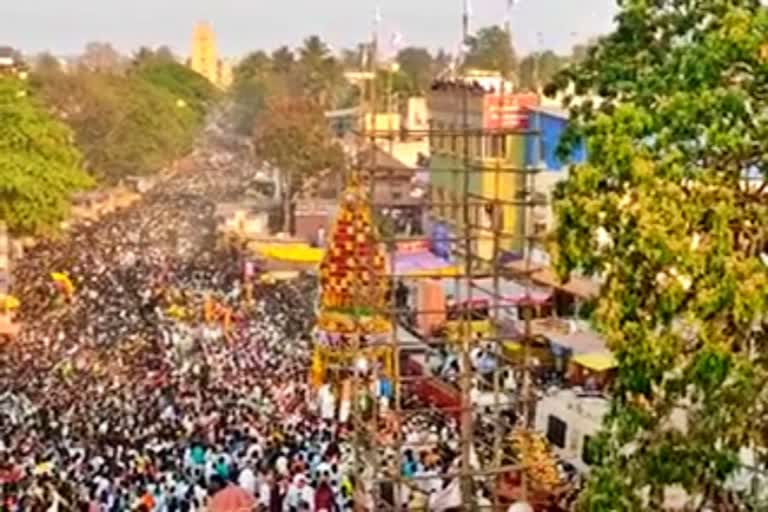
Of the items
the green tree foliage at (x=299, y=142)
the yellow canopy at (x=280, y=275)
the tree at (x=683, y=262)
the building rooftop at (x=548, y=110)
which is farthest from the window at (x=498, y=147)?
the tree at (x=683, y=262)

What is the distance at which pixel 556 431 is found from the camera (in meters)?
19.7

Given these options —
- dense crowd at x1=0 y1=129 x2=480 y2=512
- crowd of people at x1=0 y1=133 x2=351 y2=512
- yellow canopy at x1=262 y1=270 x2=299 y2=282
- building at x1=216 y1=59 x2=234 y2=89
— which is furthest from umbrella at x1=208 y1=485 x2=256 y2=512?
building at x1=216 y1=59 x2=234 y2=89

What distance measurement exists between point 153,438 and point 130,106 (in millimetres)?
48334

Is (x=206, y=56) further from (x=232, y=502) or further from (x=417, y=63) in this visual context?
(x=232, y=502)

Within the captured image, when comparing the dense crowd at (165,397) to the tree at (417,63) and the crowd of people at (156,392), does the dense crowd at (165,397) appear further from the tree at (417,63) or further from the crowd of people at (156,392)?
the tree at (417,63)

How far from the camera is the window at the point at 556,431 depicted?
19500 millimetres

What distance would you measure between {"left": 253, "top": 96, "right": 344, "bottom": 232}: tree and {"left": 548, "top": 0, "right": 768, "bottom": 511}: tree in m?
44.4

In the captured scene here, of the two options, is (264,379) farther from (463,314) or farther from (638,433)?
(638,433)

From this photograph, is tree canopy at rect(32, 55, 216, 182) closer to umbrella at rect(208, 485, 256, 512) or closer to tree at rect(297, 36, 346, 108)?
tree at rect(297, 36, 346, 108)

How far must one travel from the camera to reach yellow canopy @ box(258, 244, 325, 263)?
4362cm

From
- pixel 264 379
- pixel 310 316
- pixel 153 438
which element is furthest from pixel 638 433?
pixel 310 316

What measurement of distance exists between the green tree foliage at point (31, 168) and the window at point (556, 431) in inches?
1013

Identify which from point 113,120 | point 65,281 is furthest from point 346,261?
point 113,120

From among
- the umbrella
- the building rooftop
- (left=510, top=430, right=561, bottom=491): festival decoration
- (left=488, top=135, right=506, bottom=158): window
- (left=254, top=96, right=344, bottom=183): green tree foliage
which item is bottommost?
the umbrella
